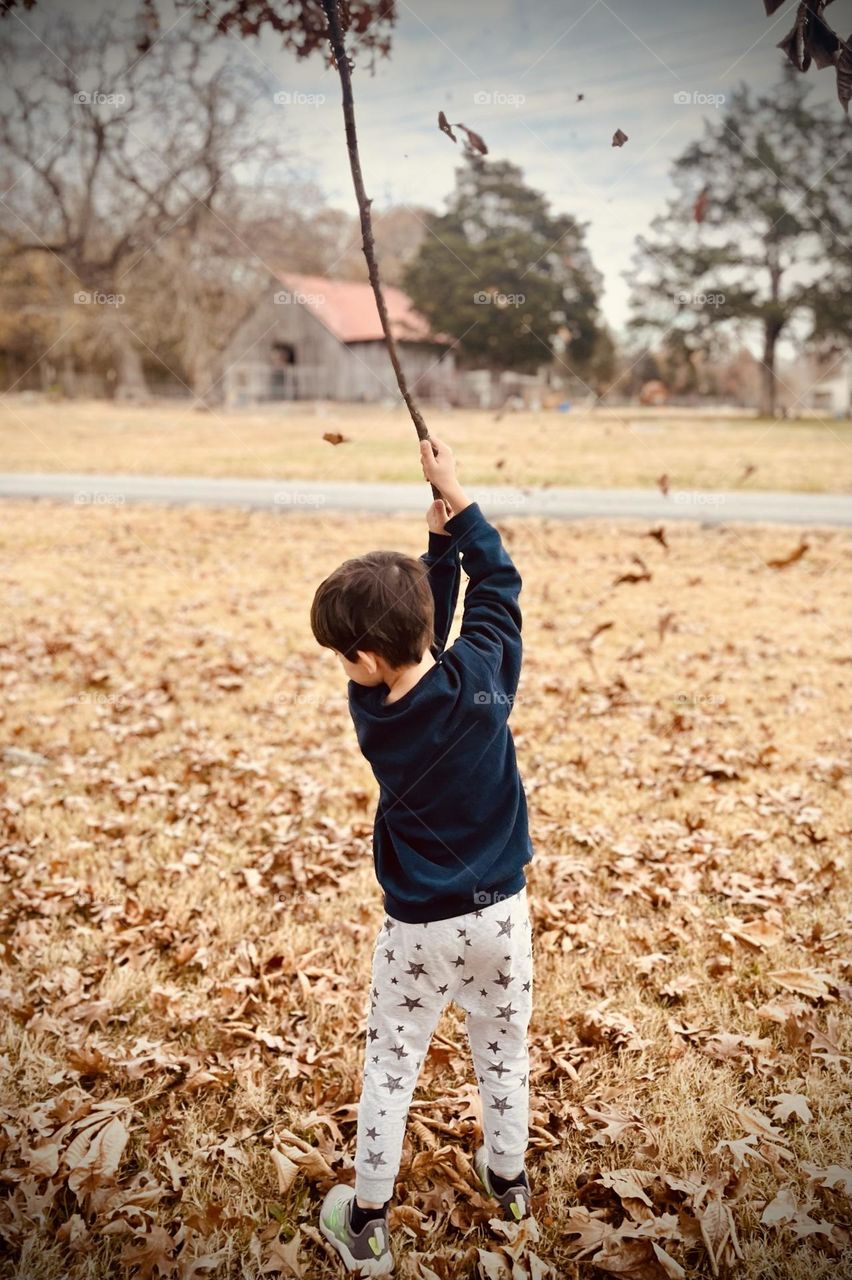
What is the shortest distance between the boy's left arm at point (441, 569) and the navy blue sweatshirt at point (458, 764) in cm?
7

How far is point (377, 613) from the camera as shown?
6.34 ft

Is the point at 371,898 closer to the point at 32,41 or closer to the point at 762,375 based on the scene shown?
the point at 32,41

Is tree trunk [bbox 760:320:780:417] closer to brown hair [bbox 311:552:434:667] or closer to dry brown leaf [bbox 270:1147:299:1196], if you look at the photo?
brown hair [bbox 311:552:434:667]

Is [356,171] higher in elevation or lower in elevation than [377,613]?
higher

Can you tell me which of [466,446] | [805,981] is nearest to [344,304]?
[466,446]

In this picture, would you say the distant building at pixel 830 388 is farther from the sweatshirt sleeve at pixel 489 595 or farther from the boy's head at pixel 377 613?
the boy's head at pixel 377 613

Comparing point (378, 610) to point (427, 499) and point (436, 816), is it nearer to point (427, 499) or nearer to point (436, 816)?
point (436, 816)

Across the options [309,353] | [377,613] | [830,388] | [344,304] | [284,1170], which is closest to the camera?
[377,613]

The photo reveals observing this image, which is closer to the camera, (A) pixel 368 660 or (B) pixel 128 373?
(A) pixel 368 660

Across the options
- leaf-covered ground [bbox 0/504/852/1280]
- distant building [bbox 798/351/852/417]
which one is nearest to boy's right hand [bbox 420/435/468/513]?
leaf-covered ground [bbox 0/504/852/1280]

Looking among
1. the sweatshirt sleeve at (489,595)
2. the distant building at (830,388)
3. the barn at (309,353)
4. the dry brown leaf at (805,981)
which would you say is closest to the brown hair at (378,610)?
the sweatshirt sleeve at (489,595)

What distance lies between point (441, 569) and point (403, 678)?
0.34 m

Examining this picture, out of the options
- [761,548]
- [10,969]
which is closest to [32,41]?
[761,548]

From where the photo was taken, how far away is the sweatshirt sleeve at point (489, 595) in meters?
2.10
